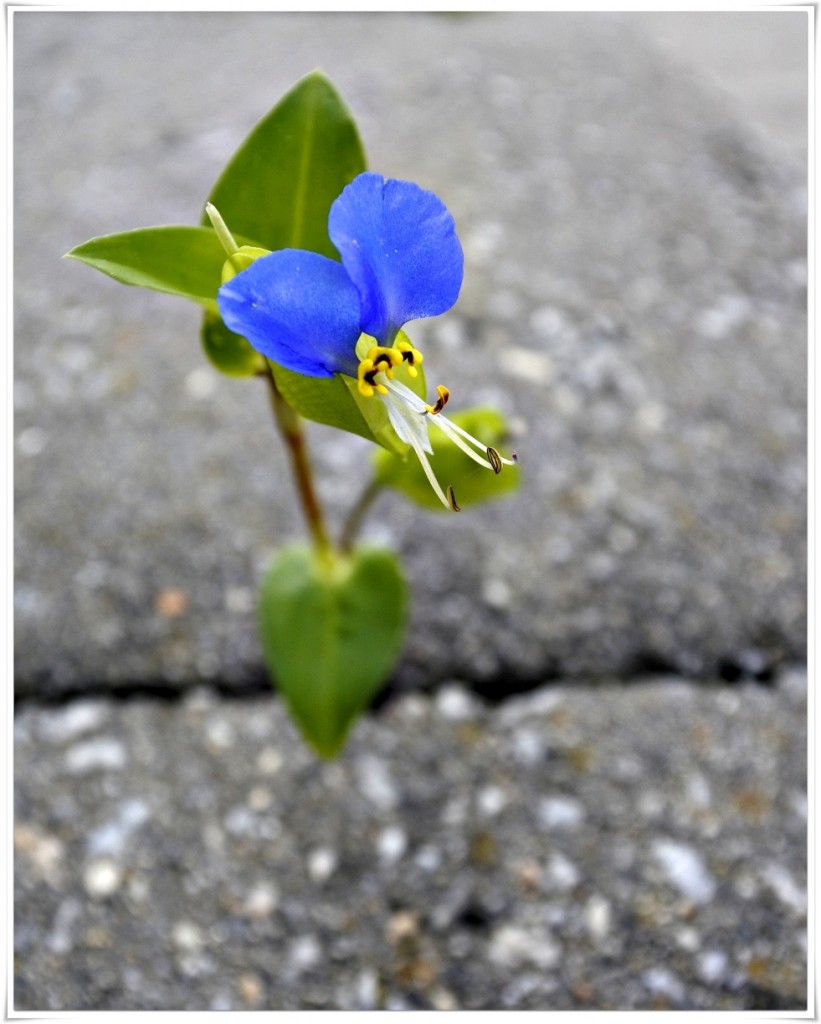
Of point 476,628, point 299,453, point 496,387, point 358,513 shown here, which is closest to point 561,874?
point 476,628

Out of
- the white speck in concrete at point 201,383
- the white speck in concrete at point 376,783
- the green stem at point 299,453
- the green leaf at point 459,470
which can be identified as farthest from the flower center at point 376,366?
the white speck in concrete at point 201,383

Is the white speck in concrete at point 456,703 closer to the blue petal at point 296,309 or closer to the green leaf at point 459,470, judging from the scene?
the green leaf at point 459,470

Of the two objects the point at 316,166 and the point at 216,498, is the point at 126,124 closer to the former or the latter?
the point at 216,498

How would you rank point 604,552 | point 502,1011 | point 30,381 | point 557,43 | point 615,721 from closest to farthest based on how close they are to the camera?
point 502,1011 < point 615,721 < point 604,552 < point 30,381 < point 557,43

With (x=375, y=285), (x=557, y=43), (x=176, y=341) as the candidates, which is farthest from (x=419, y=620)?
(x=557, y=43)

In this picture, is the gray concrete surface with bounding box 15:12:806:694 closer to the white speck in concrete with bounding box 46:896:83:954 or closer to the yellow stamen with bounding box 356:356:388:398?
the white speck in concrete with bounding box 46:896:83:954

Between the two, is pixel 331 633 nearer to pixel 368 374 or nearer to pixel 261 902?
pixel 261 902
